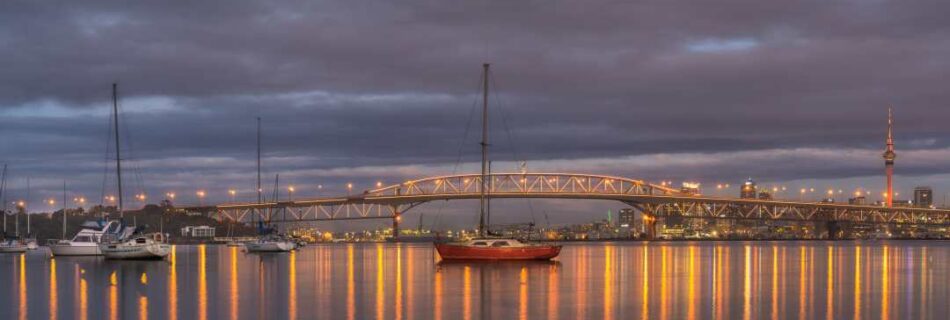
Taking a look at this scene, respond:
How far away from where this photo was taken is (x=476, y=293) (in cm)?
3819

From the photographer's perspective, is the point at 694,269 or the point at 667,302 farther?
the point at 694,269

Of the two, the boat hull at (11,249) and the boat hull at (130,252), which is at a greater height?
the boat hull at (130,252)

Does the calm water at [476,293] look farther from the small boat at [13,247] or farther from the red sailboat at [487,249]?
the small boat at [13,247]

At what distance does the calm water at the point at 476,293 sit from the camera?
103 feet

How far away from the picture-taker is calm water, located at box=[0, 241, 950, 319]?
31391 mm

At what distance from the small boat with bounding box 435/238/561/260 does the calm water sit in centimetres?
712

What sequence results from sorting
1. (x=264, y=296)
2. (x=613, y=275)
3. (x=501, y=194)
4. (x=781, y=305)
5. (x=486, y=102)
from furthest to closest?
(x=501, y=194)
(x=486, y=102)
(x=613, y=275)
(x=264, y=296)
(x=781, y=305)

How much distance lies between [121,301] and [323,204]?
154 meters

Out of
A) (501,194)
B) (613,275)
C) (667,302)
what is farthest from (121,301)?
(501,194)

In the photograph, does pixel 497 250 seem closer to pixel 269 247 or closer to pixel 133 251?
pixel 133 251

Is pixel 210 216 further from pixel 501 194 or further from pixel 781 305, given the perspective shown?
pixel 781 305

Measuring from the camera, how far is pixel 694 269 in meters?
57.3

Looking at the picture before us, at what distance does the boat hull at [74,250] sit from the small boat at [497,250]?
2687cm

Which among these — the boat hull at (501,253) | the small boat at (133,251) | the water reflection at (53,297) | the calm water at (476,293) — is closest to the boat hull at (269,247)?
the small boat at (133,251)
